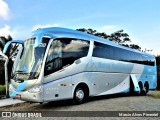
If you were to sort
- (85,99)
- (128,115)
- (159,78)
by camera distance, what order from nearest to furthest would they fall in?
(128,115), (85,99), (159,78)

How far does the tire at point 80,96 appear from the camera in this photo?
13.8 meters

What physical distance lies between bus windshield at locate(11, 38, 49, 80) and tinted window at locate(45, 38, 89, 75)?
36cm

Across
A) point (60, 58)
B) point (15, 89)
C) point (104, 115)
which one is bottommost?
point (104, 115)

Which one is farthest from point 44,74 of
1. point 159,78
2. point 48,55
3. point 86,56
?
point 159,78

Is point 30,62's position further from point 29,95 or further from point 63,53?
point 63,53

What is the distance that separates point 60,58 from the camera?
13055 mm

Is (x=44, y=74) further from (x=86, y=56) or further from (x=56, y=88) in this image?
(x=86, y=56)

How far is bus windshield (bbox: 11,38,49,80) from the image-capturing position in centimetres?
1214

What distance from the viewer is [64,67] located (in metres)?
13.2

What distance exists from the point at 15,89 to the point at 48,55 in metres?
2.07

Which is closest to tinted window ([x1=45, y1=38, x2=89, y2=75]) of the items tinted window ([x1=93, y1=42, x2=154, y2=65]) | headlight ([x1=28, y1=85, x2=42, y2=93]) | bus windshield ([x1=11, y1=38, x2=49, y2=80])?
bus windshield ([x1=11, y1=38, x2=49, y2=80])

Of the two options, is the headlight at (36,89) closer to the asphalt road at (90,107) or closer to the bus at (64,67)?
the bus at (64,67)

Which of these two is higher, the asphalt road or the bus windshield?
the bus windshield

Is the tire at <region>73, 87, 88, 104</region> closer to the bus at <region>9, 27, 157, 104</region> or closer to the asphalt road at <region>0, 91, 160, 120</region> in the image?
the bus at <region>9, 27, 157, 104</region>
